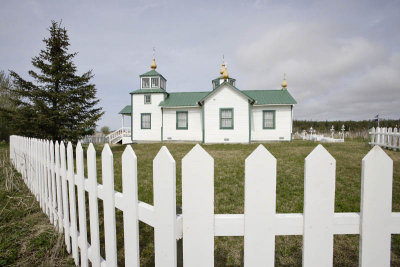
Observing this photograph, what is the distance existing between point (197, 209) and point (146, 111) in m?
19.0

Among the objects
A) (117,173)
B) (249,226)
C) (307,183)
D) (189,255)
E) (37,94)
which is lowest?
(117,173)

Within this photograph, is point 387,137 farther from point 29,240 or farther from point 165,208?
point 29,240

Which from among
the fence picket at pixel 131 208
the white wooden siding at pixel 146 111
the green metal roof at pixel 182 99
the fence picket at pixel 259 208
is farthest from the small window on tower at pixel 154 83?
the fence picket at pixel 259 208

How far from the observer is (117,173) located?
230 inches

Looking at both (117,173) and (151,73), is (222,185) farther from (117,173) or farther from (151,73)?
(151,73)

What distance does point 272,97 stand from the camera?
18234mm

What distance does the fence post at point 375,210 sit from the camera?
103 cm

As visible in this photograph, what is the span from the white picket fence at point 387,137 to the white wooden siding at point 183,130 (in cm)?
1273

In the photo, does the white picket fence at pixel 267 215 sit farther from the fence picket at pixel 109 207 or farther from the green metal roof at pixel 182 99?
the green metal roof at pixel 182 99

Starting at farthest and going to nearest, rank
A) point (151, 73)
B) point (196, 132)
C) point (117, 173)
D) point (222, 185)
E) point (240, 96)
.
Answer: point (151, 73) < point (196, 132) < point (240, 96) < point (117, 173) < point (222, 185)

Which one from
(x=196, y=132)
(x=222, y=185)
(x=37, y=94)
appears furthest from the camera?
(x=196, y=132)

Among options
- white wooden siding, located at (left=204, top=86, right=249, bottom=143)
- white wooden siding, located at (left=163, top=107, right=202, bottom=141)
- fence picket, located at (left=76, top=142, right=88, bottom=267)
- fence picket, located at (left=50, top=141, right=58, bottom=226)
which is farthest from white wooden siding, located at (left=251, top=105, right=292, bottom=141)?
fence picket, located at (left=76, top=142, right=88, bottom=267)

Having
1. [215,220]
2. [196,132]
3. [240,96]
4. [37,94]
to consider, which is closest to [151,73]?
[196,132]

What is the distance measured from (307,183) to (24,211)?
4316mm
